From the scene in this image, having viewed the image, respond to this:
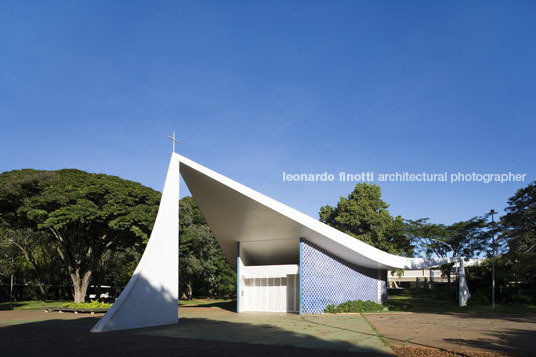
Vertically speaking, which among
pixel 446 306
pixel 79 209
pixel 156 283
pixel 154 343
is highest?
pixel 79 209

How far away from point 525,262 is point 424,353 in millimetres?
19045

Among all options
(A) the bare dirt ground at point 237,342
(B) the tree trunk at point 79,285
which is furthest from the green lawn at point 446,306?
(B) the tree trunk at point 79,285

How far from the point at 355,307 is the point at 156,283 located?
35.3 feet

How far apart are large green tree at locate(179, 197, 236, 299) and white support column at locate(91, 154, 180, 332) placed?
17263 millimetres

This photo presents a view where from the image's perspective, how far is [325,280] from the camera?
20328 millimetres

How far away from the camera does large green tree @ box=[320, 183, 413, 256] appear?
39.1 m

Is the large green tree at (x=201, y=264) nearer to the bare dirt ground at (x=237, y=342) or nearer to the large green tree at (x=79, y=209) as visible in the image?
the large green tree at (x=79, y=209)

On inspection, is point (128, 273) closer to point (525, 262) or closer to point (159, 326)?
point (159, 326)

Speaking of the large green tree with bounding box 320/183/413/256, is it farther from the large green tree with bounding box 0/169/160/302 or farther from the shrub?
the large green tree with bounding box 0/169/160/302

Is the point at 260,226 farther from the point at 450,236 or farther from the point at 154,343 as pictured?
the point at 450,236

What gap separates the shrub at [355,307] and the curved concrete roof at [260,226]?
210 cm

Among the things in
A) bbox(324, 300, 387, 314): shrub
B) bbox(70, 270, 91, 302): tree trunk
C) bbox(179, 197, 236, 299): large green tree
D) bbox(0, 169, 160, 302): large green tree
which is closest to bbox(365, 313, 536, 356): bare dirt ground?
bbox(324, 300, 387, 314): shrub

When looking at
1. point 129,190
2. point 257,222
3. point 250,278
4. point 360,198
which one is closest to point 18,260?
point 129,190

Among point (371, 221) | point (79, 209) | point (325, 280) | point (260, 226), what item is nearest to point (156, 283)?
point (260, 226)
